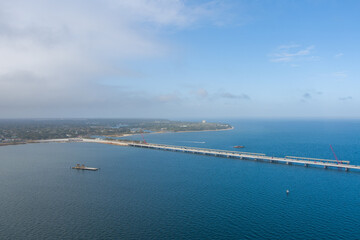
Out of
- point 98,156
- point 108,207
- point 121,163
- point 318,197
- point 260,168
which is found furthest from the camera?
point 98,156

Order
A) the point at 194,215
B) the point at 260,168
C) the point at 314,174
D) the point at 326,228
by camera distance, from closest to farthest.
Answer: the point at 326,228 < the point at 194,215 < the point at 314,174 < the point at 260,168

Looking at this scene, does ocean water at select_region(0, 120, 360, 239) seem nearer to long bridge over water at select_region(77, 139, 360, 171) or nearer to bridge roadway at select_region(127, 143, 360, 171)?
bridge roadway at select_region(127, 143, 360, 171)

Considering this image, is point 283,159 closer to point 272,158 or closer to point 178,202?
point 272,158

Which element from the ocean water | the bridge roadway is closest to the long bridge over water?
the bridge roadway

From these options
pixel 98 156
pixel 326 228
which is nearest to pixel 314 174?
pixel 326 228

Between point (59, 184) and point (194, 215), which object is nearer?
point (194, 215)

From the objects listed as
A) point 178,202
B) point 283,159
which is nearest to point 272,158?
point 283,159

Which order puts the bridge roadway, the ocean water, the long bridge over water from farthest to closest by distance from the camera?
the long bridge over water → the bridge roadway → the ocean water

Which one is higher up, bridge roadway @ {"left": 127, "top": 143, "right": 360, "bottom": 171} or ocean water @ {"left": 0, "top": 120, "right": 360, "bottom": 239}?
bridge roadway @ {"left": 127, "top": 143, "right": 360, "bottom": 171}

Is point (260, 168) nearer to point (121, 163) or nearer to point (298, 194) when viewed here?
point (298, 194)
